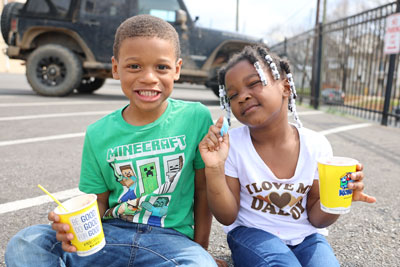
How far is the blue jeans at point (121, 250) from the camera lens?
54.8 inches

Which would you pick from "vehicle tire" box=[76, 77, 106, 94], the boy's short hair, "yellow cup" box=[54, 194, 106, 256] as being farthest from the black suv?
"yellow cup" box=[54, 194, 106, 256]

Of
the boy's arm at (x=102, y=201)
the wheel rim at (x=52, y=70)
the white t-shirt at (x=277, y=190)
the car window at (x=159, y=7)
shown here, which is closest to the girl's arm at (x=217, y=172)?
the white t-shirt at (x=277, y=190)

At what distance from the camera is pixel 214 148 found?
1.57 metres

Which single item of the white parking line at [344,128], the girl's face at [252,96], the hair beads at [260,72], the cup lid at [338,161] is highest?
the hair beads at [260,72]

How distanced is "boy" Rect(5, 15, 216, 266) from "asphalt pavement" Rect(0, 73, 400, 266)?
0.55m

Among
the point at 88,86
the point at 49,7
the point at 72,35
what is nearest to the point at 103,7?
the point at 72,35

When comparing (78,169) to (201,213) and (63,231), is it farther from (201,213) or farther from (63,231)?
(63,231)

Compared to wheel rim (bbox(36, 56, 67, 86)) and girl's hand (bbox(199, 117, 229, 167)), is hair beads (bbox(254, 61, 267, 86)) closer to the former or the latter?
girl's hand (bbox(199, 117, 229, 167))

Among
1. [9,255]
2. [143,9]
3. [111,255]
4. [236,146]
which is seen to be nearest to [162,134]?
[236,146]

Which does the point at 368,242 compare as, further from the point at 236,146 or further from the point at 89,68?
the point at 89,68

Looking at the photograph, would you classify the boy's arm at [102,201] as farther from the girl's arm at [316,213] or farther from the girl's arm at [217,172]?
the girl's arm at [316,213]

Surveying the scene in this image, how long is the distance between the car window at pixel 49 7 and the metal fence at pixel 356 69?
5.60 metres

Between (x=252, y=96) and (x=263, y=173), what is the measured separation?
37 centimetres

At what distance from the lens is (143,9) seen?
7602mm
